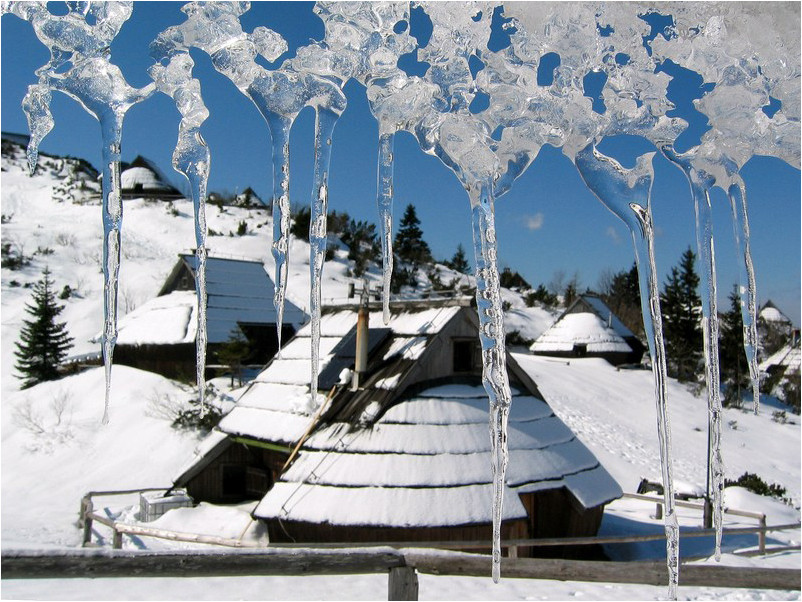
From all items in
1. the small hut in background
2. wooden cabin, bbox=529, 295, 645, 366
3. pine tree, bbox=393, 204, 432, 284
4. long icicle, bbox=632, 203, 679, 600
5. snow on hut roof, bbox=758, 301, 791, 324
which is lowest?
long icicle, bbox=632, 203, 679, 600

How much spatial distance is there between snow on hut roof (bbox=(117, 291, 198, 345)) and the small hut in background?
31.8 m

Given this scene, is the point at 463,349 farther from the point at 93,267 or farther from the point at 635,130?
the point at 93,267

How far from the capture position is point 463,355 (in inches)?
440

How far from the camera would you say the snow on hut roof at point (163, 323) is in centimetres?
2369

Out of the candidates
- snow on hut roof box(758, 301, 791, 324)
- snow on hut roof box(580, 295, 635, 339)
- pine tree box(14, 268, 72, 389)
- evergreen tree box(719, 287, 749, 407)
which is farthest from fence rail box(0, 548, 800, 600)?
snow on hut roof box(758, 301, 791, 324)

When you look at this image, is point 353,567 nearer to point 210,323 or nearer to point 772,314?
point 210,323

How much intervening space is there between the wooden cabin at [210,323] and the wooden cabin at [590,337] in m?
14.5

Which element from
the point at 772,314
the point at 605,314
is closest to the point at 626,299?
the point at 772,314

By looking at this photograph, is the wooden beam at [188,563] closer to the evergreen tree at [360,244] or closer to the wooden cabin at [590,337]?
the wooden cabin at [590,337]

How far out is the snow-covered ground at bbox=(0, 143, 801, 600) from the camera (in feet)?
20.7

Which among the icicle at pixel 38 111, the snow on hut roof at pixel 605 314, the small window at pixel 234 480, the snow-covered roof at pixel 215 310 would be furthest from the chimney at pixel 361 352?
the snow on hut roof at pixel 605 314

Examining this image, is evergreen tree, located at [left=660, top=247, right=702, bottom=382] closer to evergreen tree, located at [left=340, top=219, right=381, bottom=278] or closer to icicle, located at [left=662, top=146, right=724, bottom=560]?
evergreen tree, located at [left=340, top=219, right=381, bottom=278]

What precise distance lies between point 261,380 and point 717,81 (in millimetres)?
11935

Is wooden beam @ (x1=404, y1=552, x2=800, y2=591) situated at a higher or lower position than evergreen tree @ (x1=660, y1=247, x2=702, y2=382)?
lower
